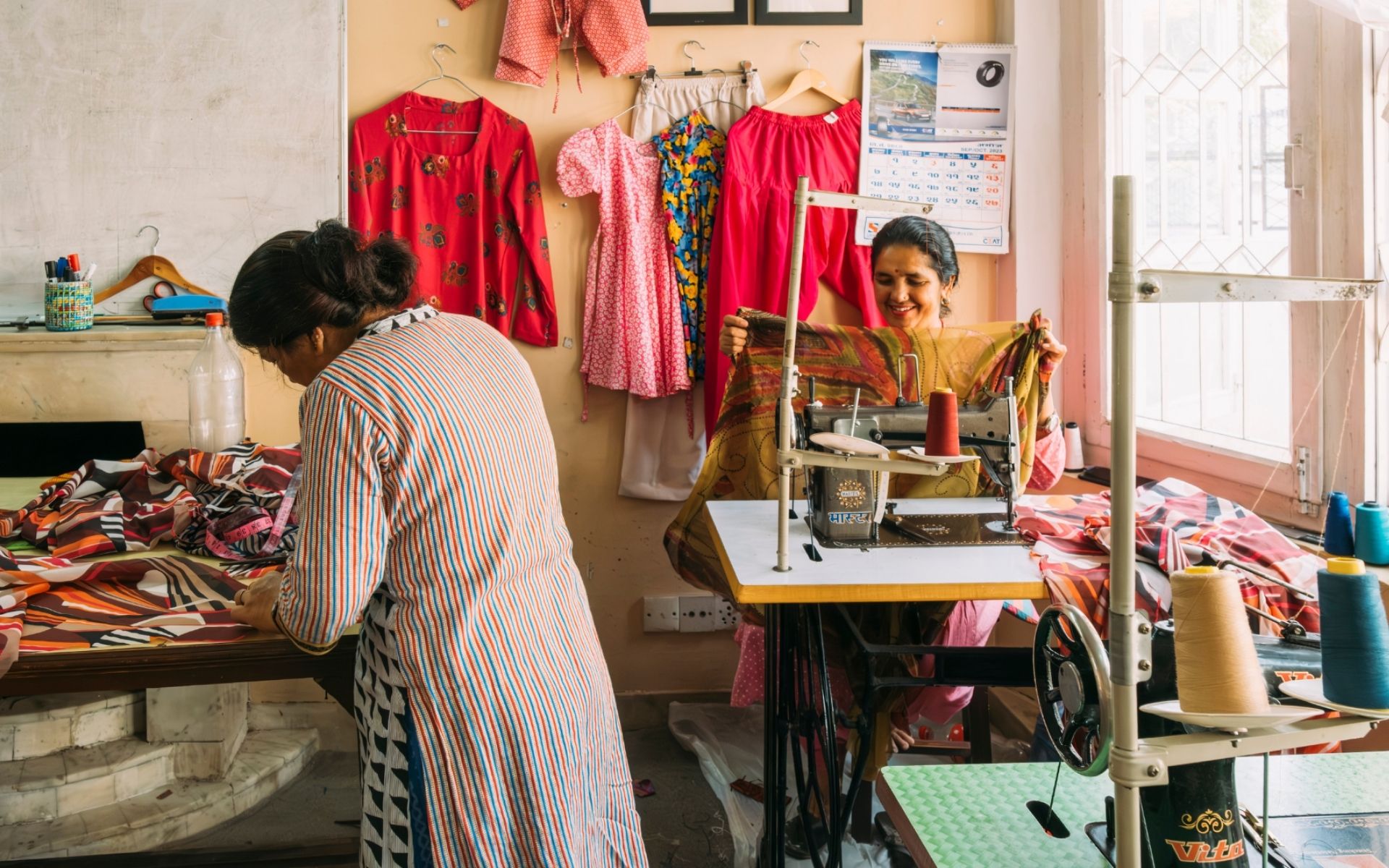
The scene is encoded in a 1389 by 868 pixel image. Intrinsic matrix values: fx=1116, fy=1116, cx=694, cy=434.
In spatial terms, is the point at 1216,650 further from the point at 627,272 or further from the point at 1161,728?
the point at 627,272

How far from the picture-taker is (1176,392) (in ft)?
9.62

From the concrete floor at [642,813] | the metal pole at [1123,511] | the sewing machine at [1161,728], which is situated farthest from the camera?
the concrete floor at [642,813]

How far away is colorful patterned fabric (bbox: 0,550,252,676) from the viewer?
1.65 m

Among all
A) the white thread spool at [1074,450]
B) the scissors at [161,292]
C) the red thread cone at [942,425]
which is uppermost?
Answer: the scissors at [161,292]

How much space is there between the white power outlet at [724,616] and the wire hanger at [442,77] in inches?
63.7

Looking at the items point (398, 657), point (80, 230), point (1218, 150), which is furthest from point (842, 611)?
point (80, 230)

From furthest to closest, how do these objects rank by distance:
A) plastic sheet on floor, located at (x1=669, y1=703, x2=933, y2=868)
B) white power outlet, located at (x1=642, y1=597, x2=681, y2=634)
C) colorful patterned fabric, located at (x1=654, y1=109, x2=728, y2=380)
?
1. white power outlet, located at (x1=642, y1=597, x2=681, y2=634)
2. colorful patterned fabric, located at (x1=654, y1=109, x2=728, y2=380)
3. plastic sheet on floor, located at (x1=669, y1=703, x2=933, y2=868)

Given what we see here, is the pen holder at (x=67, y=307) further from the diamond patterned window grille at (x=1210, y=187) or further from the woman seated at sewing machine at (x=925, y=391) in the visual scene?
the diamond patterned window grille at (x=1210, y=187)

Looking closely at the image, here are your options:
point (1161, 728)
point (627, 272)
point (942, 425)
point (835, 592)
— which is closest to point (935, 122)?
point (627, 272)

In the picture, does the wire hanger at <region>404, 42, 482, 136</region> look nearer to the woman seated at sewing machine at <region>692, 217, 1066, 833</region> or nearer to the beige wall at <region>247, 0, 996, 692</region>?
the beige wall at <region>247, 0, 996, 692</region>

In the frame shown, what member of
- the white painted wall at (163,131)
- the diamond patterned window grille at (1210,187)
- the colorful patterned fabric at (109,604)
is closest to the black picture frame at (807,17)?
the diamond patterned window grille at (1210,187)

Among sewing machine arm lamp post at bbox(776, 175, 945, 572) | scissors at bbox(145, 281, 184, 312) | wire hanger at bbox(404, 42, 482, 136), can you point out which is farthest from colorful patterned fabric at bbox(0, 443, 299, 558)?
wire hanger at bbox(404, 42, 482, 136)

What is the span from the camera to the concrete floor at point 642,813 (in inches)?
109

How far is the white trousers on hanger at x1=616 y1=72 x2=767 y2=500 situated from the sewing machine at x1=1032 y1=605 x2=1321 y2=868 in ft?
8.01
